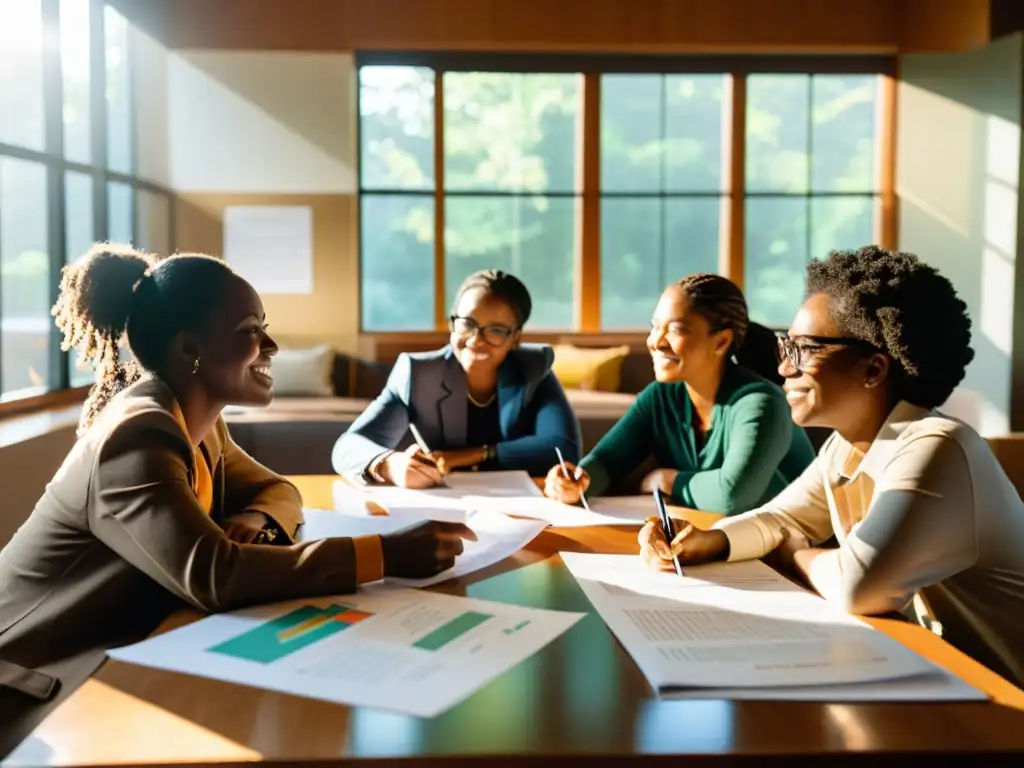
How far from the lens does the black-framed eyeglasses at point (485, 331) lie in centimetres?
263

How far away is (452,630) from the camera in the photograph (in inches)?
45.1

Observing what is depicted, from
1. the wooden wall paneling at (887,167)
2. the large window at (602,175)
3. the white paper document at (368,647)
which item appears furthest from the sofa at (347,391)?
the white paper document at (368,647)

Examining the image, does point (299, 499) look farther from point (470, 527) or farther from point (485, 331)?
point (485, 331)

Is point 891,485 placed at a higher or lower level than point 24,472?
higher

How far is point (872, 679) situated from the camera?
1.00 m

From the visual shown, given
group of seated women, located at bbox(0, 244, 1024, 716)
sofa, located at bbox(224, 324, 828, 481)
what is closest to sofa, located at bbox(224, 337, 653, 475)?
sofa, located at bbox(224, 324, 828, 481)

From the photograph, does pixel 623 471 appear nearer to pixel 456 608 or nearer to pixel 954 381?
pixel 954 381

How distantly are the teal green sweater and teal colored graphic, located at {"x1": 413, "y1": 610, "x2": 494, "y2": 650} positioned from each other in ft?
3.17

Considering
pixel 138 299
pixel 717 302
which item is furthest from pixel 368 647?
pixel 717 302

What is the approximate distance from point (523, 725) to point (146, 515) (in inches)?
23.4

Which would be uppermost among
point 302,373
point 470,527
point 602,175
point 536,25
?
point 536,25

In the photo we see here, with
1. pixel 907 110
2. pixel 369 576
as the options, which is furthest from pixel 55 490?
pixel 907 110

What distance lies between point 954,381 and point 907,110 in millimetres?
6195

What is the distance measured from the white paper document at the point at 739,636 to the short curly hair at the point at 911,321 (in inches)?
14.3
